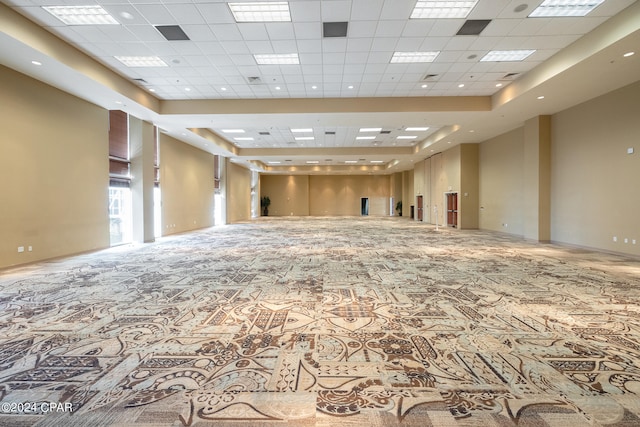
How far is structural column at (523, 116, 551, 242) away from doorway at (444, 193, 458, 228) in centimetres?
625

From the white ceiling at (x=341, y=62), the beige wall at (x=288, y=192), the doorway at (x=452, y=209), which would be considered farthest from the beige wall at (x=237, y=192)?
the doorway at (x=452, y=209)

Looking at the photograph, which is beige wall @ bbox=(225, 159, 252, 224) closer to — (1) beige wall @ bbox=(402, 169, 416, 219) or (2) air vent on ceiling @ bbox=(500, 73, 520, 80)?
(1) beige wall @ bbox=(402, 169, 416, 219)

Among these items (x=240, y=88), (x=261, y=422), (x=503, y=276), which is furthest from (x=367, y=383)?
(x=240, y=88)

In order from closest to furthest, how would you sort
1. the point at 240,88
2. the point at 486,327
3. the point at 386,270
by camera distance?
→ 1. the point at 486,327
2. the point at 386,270
3. the point at 240,88

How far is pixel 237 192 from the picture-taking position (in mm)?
24312

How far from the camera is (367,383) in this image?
234 cm

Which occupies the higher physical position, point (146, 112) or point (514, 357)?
point (146, 112)

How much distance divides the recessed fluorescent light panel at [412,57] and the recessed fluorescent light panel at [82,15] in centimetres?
594

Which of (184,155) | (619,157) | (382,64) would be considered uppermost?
(382,64)

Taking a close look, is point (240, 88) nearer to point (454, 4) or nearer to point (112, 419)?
point (454, 4)

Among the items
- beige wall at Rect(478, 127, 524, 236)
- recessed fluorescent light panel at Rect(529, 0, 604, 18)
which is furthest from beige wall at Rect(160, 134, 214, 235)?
beige wall at Rect(478, 127, 524, 236)

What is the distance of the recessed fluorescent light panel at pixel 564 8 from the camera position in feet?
18.4

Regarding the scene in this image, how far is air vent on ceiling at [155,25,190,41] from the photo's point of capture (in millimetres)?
6375

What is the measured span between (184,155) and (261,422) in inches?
602
